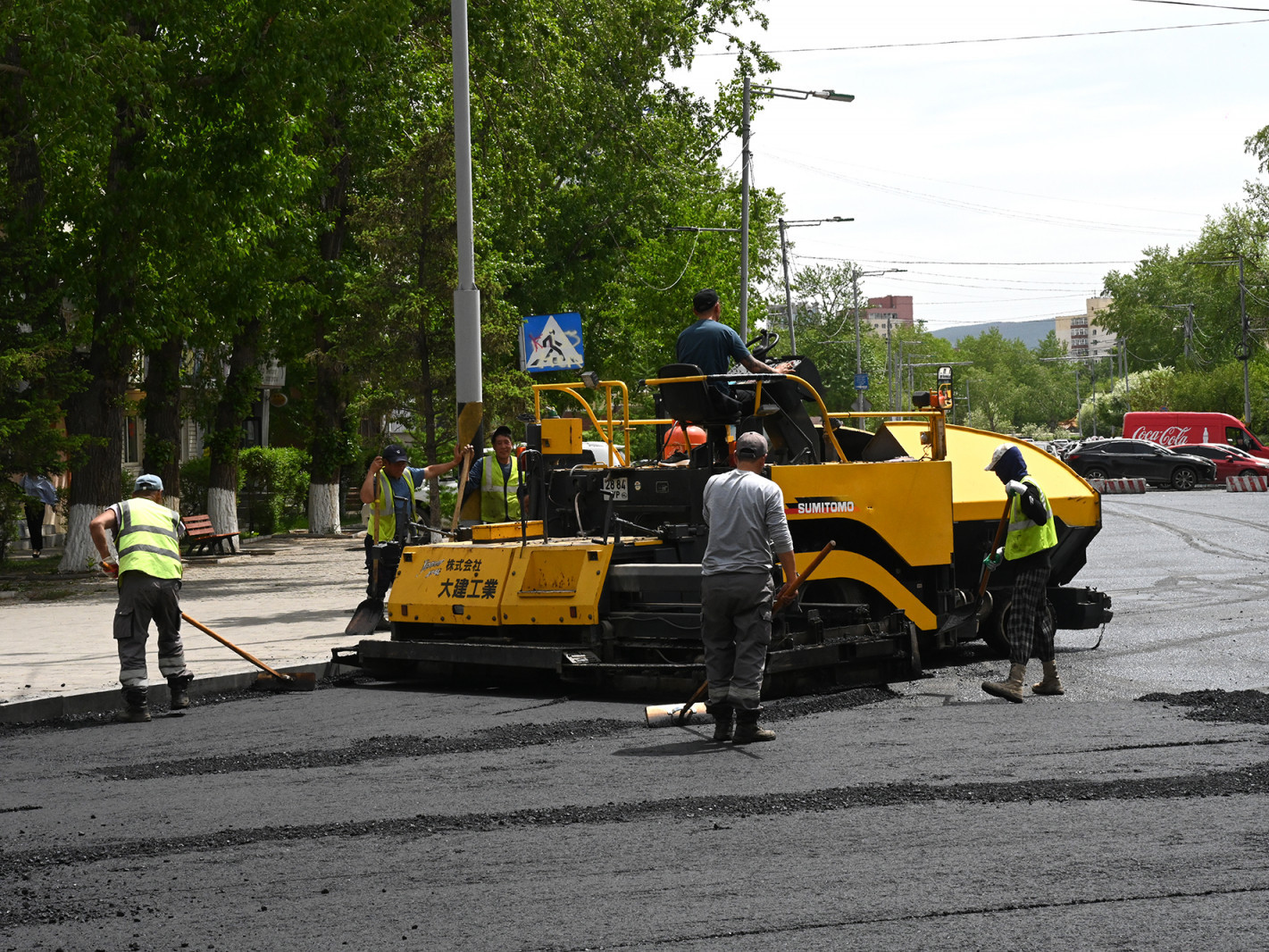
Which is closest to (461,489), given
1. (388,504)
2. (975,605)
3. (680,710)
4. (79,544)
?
(388,504)

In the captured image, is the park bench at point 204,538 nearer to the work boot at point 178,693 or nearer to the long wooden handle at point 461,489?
the long wooden handle at point 461,489

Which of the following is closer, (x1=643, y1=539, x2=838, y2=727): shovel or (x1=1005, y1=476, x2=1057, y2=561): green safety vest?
(x1=643, y1=539, x2=838, y2=727): shovel

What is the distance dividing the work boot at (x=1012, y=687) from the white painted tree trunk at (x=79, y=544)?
1476cm

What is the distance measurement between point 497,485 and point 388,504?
959 millimetres

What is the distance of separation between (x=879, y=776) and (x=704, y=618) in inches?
64.8

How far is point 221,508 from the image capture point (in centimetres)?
2661

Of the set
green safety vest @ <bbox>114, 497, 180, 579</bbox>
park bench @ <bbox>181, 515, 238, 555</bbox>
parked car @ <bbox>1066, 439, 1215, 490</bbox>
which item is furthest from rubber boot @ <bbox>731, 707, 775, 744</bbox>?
parked car @ <bbox>1066, 439, 1215, 490</bbox>

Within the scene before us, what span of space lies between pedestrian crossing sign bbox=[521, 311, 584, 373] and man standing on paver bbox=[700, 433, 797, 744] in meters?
8.92

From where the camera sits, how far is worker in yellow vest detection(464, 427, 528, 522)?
504 inches

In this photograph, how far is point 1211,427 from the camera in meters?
51.7

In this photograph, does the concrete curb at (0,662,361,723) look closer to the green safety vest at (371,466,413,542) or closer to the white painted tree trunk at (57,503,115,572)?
the green safety vest at (371,466,413,542)

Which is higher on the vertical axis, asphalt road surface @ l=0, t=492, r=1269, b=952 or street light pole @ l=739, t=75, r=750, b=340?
street light pole @ l=739, t=75, r=750, b=340

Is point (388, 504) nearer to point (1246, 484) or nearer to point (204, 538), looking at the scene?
point (204, 538)

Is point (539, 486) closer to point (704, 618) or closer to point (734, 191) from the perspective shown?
point (704, 618)
